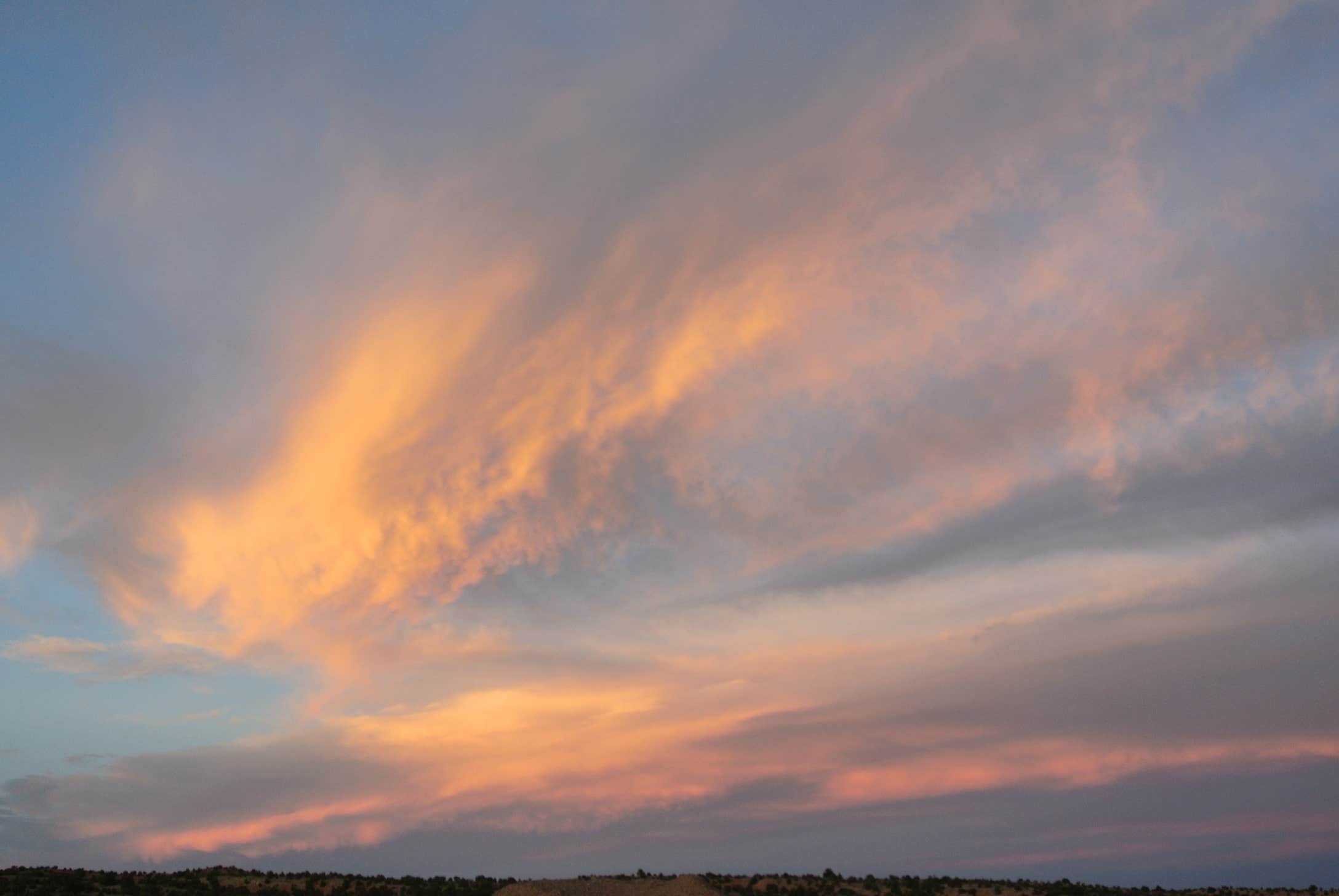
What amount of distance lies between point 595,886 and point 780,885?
509 inches

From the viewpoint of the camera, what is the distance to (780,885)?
73312 millimetres

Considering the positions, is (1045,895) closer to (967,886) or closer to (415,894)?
(967,886)

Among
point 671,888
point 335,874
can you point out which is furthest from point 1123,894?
point 335,874

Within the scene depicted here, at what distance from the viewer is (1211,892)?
78.2 meters

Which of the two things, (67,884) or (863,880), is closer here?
(67,884)

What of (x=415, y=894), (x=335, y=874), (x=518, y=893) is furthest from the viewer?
(x=335, y=874)

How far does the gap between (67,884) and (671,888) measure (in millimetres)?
37323

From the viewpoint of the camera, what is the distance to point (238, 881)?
73312 mm

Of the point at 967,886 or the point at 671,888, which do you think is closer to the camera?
the point at 671,888

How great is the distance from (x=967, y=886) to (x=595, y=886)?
82.3ft

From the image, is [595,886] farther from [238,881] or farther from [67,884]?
[67,884]

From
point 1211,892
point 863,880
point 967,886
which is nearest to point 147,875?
point 863,880

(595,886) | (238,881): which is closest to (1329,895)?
(595,886)

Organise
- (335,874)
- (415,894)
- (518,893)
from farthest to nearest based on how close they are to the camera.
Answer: (335,874), (415,894), (518,893)
